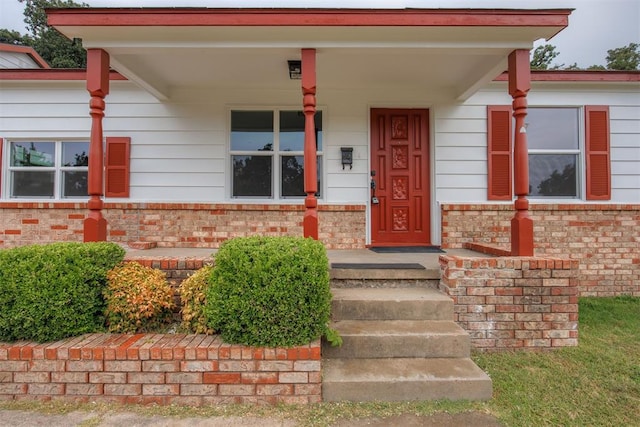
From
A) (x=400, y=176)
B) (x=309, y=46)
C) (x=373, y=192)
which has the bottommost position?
(x=373, y=192)

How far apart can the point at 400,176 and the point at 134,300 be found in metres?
3.86

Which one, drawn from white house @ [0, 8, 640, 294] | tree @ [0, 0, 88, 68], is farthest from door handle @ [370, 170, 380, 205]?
tree @ [0, 0, 88, 68]

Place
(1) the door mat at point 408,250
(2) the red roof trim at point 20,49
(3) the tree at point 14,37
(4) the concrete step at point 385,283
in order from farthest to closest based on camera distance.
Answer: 1. (3) the tree at point 14,37
2. (2) the red roof trim at point 20,49
3. (1) the door mat at point 408,250
4. (4) the concrete step at point 385,283

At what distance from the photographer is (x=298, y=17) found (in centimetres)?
323

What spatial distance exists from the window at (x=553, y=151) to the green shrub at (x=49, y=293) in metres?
5.57

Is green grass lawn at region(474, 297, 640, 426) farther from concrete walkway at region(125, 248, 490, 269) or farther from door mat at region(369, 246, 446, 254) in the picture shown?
door mat at region(369, 246, 446, 254)

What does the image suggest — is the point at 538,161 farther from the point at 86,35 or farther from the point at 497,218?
the point at 86,35

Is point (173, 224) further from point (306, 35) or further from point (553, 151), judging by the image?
point (553, 151)

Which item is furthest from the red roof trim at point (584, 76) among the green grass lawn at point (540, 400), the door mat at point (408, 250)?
the green grass lawn at point (540, 400)

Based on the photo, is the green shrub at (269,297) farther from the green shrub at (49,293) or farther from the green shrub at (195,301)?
the green shrub at (49,293)

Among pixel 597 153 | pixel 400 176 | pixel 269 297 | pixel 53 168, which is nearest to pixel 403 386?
pixel 269 297

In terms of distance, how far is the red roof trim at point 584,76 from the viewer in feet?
15.7

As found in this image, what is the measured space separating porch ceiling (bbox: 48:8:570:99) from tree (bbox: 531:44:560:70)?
49.7 feet

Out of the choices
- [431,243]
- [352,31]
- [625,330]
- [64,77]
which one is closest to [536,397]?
[625,330]
